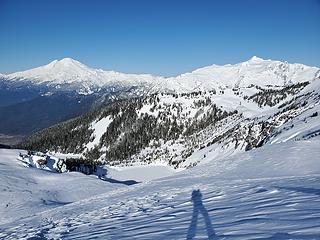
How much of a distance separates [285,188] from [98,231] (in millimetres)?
6916

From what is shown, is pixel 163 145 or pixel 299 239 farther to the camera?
pixel 163 145

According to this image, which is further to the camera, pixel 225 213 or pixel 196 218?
pixel 196 218

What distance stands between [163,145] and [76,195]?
15198cm

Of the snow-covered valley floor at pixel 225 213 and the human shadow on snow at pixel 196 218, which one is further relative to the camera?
the human shadow on snow at pixel 196 218

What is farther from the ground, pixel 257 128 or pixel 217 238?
pixel 257 128

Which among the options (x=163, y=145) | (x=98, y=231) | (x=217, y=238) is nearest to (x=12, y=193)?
(x=98, y=231)

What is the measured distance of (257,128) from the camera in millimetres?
80812

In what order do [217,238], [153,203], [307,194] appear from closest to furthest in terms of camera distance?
[217,238]
[307,194]
[153,203]

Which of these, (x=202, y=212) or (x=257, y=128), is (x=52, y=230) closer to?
(x=202, y=212)

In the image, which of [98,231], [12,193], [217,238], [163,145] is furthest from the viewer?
[163,145]

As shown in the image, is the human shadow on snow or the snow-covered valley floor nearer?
the snow-covered valley floor

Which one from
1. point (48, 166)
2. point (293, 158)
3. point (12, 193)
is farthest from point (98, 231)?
point (48, 166)

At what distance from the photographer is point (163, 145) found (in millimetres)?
195125

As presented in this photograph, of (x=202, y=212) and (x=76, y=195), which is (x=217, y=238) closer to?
(x=202, y=212)
